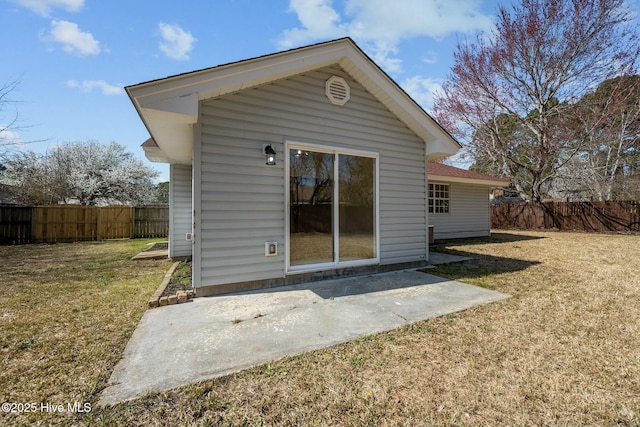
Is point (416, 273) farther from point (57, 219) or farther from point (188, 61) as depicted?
point (57, 219)

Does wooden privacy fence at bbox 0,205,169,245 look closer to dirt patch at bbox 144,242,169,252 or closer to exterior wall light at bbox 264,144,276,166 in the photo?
dirt patch at bbox 144,242,169,252

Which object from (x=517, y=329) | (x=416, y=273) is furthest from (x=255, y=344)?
(x=416, y=273)

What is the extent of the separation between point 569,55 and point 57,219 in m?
25.1

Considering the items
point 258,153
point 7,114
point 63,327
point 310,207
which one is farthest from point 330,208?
point 7,114

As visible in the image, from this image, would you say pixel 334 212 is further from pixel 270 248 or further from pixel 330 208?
pixel 270 248

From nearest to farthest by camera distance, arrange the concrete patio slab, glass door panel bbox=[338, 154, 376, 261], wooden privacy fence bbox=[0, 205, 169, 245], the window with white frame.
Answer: the concrete patio slab, glass door panel bbox=[338, 154, 376, 261], wooden privacy fence bbox=[0, 205, 169, 245], the window with white frame

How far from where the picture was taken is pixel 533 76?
Answer: 1537 cm

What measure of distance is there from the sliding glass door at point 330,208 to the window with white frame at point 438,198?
6744 millimetres

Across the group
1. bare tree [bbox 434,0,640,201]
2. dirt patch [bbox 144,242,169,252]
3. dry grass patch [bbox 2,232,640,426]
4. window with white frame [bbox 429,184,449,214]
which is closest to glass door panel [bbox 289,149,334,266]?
dry grass patch [bbox 2,232,640,426]

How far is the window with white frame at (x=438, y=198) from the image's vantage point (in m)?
11.3

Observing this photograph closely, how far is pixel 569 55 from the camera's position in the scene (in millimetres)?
14273

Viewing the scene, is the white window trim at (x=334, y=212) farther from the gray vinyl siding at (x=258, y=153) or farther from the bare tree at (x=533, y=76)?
the bare tree at (x=533, y=76)

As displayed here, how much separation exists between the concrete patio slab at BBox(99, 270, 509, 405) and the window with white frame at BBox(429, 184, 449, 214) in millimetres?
6996

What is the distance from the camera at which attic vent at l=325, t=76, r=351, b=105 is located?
16.2ft
